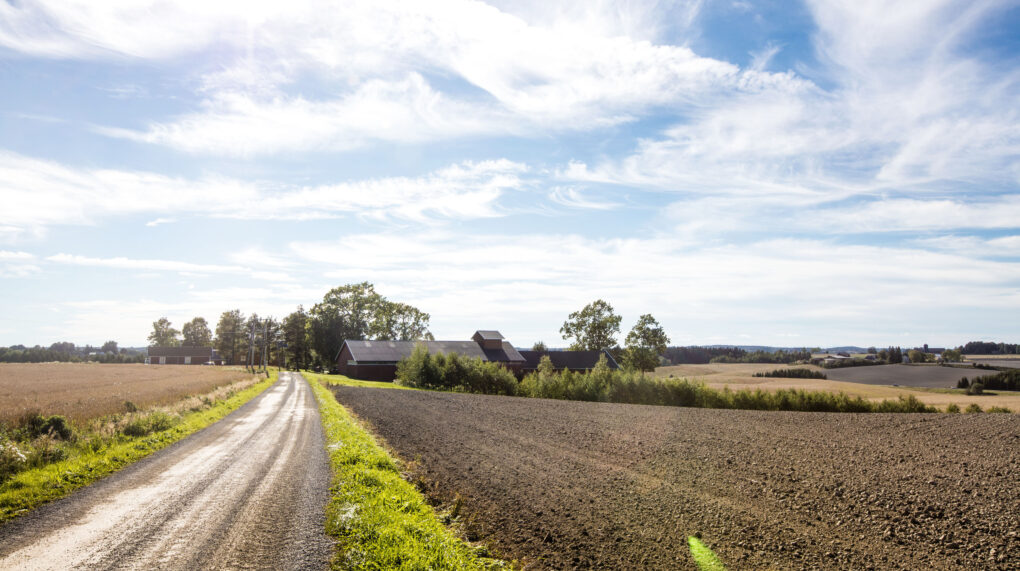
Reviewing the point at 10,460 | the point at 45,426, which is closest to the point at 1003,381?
the point at 10,460

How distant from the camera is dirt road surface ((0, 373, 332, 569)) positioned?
8.35m

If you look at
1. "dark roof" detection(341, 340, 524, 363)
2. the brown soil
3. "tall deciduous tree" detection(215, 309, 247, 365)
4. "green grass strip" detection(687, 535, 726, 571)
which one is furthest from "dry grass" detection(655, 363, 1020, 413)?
"tall deciduous tree" detection(215, 309, 247, 365)

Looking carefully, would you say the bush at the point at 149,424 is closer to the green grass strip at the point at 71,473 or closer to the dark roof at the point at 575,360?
the green grass strip at the point at 71,473

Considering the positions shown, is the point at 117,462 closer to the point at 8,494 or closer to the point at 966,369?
the point at 8,494

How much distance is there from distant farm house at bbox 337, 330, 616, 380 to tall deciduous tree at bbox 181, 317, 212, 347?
95.3 m

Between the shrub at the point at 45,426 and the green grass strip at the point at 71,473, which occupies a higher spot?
the shrub at the point at 45,426

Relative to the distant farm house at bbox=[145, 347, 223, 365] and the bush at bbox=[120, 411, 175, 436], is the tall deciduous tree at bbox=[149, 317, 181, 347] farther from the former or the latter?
the bush at bbox=[120, 411, 175, 436]

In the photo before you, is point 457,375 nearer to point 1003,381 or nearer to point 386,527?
point 386,527

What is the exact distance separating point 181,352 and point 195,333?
73.3 ft

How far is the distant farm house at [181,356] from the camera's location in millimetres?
142875

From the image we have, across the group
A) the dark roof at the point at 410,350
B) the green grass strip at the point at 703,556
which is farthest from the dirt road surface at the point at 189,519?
the dark roof at the point at 410,350

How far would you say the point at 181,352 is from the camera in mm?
143875

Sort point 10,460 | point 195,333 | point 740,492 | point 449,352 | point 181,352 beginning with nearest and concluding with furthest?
point 740,492 → point 10,460 → point 449,352 → point 181,352 → point 195,333

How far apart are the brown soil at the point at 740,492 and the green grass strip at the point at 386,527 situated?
2.56 feet
